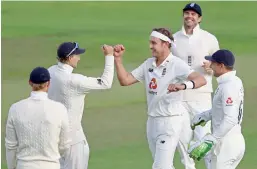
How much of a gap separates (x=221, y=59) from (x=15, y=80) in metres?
7.90

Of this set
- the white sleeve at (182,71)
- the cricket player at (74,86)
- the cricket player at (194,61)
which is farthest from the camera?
the cricket player at (194,61)

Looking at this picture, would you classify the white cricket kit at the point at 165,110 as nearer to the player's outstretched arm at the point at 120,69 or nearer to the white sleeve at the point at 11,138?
the player's outstretched arm at the point at 120,69

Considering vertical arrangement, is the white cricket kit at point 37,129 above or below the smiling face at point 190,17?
below

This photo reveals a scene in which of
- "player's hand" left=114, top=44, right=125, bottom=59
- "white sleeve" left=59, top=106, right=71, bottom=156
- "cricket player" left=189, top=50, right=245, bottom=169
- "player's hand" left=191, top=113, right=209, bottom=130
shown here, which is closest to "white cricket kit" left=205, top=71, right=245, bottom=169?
"cricket player" left=189, top=50, right=245, bottom=169

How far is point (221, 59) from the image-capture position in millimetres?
10609

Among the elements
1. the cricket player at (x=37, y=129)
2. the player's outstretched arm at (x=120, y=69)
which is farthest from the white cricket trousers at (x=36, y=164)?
the player's outstretched arm at (x=120, y=69)

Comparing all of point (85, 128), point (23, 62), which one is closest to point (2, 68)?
point (23, 62)

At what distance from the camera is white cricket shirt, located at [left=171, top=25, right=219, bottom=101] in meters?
12.4

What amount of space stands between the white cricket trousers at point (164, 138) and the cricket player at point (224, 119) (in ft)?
1.61

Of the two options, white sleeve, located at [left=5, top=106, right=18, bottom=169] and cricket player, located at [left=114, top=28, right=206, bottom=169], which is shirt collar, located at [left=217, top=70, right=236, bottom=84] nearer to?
cricket player, located at [left=114, top=28, right=206, bottom=169]

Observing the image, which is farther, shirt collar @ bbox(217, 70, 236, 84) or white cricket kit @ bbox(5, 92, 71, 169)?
shirt collar @ bbox(217, 70, 236, 84)

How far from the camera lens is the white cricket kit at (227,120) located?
34.0 feet

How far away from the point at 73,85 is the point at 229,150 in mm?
1681

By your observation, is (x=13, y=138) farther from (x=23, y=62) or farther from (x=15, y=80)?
(x=23, y=62)
